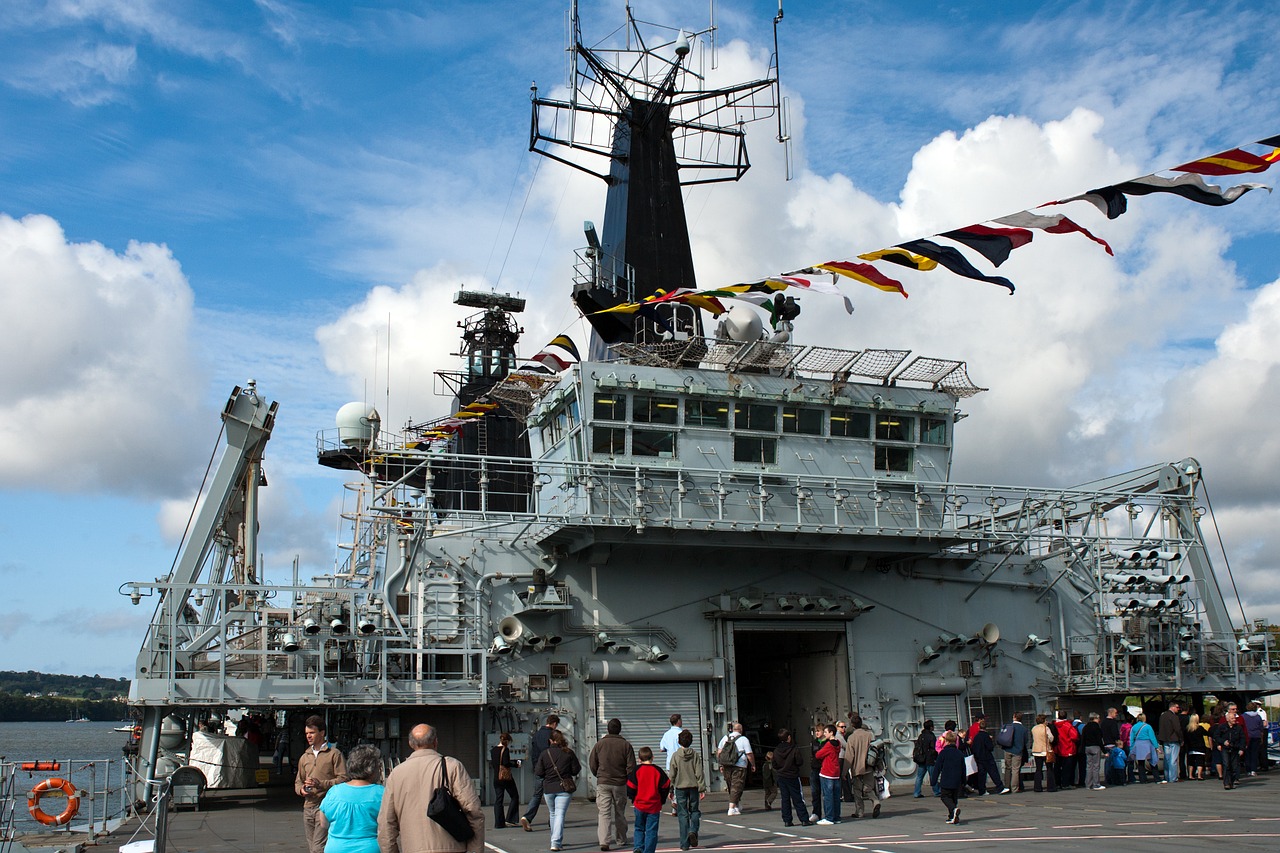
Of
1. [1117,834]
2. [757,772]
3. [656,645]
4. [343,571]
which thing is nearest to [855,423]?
[656,645]

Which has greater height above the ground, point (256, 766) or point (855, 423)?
point (855, 423)

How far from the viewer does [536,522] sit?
2525 centimetres

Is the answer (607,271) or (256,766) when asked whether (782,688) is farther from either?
(256,766)

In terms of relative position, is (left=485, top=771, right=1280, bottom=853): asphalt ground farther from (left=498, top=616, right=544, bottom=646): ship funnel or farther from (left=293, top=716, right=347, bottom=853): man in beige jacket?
(left=293, top=716, right=347, bottom=853): man in beige jacket

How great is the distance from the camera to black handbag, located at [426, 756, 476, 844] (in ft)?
25.6

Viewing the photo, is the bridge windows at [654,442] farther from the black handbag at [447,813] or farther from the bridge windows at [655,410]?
the black handbag at [447,813]

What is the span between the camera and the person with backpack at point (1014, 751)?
24.0m

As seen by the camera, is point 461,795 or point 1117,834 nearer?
point 461,795

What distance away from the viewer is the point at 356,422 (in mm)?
33906

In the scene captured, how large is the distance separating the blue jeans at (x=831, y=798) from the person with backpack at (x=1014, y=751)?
250 inches

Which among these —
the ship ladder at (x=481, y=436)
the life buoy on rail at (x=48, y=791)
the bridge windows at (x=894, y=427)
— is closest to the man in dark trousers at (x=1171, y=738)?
the bridge windows at (x=894, y=427)

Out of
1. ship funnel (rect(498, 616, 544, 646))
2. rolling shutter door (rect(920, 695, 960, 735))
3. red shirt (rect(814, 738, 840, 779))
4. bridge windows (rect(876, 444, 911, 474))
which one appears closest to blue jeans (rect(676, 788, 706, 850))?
red shirt (rect(814, 738, 840, 779))

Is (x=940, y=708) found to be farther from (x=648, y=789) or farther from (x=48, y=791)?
(x=48, y=791)

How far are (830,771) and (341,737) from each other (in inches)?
509
